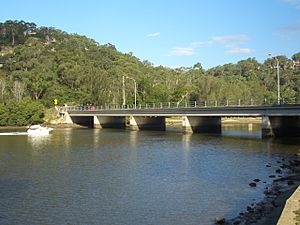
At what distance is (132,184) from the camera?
1141 inches

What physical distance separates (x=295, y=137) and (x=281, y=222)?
169 ft

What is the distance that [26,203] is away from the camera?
23.8m

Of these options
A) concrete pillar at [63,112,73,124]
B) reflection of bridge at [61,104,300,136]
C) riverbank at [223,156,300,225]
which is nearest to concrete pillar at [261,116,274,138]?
reflection of bridge at [61,104,300,136]

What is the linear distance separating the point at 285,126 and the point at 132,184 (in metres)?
40.4

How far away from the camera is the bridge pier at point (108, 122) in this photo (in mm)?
101562

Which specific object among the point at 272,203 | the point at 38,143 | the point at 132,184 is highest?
the point at 38,143

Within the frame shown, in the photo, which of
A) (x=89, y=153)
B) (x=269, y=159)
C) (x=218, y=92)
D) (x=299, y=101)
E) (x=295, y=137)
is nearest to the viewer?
(x=269, y=159)

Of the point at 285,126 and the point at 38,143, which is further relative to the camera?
the point at 285,126

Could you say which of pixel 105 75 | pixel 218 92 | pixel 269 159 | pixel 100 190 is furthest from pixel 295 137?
pixel 105 75

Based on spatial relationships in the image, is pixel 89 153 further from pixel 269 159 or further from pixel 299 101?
pixel 299 101

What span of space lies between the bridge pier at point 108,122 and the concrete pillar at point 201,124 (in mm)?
29426

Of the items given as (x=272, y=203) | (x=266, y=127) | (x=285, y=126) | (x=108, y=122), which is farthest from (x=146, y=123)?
(x=272, y=203)

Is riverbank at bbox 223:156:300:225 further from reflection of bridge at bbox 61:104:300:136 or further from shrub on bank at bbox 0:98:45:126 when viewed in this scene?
shrub on bank at bbox 0:98:45:126

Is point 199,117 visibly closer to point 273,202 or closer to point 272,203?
point 273,202
